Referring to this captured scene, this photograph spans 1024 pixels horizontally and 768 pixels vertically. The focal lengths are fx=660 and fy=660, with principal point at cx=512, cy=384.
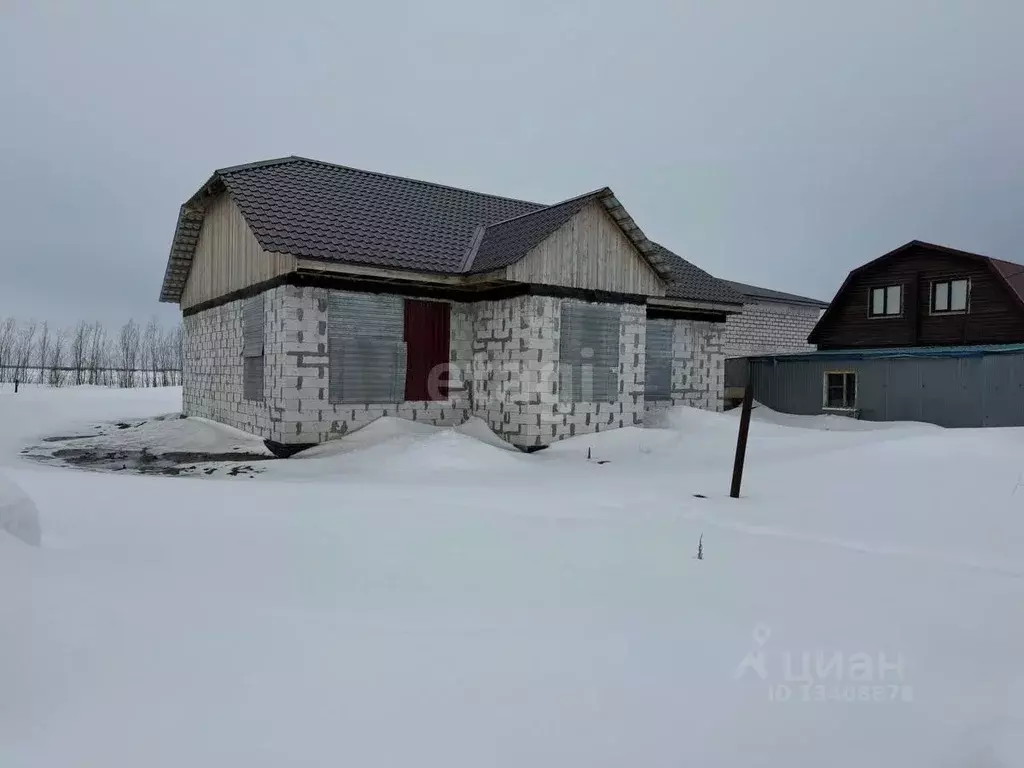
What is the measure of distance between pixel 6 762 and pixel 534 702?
2.26 m

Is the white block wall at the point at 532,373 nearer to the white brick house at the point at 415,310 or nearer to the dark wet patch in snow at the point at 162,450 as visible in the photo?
the white brick house at the point at 415,310

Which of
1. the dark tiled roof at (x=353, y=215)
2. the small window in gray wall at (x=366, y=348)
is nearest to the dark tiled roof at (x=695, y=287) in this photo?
the dark tiled roof at (x=353, y=215)

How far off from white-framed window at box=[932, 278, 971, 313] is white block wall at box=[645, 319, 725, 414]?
9.76 metres

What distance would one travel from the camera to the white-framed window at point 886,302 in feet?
79.2

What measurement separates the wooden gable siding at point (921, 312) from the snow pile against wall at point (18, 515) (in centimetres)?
2499

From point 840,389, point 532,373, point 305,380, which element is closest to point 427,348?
point 532,373

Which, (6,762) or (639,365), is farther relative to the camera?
(639,365)

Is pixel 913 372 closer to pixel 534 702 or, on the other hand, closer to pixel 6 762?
pixel 534 702

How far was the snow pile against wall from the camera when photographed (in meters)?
4.55

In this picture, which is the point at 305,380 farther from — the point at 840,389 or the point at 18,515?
the point at 840,389

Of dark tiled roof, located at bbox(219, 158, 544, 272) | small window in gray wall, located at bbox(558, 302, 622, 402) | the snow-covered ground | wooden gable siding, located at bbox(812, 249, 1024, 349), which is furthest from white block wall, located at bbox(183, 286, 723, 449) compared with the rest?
wooden gable siding, located at bbox(812, 249, 1024, 349)

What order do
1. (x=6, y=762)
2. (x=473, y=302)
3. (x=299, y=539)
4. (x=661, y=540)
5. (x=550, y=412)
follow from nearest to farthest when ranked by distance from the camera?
(x=6, y=762) < (x=299, y=539) < (x=661, y=540) < (x=550, y=412) < (x=473, y=302)

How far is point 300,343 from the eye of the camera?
492 inches

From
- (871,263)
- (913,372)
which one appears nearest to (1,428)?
(913,372)
